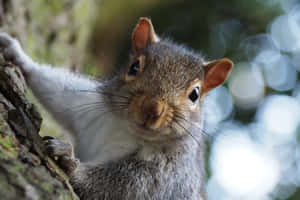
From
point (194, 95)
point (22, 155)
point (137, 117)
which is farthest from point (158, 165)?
point (22, 155)

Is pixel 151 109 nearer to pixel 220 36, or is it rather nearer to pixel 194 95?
pixel 194 95

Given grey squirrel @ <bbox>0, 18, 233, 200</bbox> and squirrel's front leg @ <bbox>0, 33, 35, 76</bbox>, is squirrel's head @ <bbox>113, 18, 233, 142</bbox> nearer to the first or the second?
grey squirrel @ <bbox>0, 18, 233, 200</bbox>

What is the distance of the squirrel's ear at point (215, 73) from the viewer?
6.13 ft

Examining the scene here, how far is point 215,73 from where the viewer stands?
189cm

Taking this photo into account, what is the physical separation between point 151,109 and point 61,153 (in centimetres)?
41

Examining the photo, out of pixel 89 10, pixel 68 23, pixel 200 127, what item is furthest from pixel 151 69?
pixel 89 10

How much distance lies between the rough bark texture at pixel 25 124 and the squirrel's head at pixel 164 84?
44 cm

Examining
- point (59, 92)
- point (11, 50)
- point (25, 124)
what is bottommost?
point (25, 124)

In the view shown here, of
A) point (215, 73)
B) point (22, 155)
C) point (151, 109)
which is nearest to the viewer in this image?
point (22, 155)

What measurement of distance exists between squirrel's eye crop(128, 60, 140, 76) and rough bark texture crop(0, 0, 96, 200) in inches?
19.5

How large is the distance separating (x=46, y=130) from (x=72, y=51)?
116 centimetres

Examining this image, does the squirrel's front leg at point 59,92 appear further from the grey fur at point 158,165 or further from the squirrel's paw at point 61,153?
the squirrel's paw at point 61,153

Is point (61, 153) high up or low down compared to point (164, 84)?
down

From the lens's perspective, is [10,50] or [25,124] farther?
[10,50]
